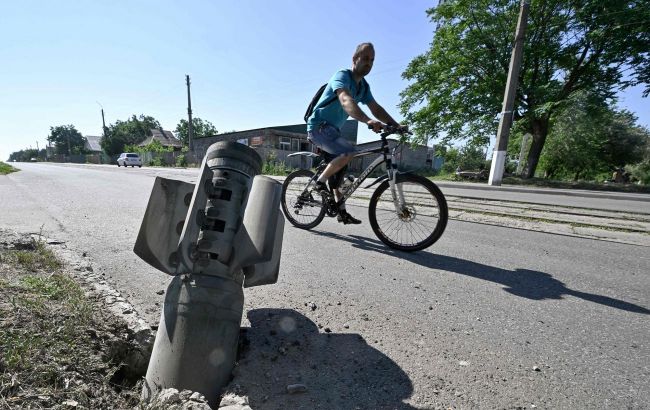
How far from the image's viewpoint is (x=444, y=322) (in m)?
1.83

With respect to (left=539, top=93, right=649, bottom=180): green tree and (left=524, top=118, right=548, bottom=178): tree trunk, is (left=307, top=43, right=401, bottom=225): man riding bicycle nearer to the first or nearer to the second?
(left=524, top=118, right=548, bottom=178): tree trunk

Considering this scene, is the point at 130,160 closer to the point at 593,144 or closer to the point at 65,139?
the point at 593,144

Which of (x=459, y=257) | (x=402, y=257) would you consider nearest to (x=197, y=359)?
(x=402, y=257)

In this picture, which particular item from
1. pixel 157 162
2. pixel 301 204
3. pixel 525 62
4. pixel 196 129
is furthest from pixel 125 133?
pixel 301 204

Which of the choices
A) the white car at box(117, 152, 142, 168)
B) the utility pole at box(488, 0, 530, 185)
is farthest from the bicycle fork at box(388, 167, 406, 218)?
the white car at box(117, 152, 142, 168)

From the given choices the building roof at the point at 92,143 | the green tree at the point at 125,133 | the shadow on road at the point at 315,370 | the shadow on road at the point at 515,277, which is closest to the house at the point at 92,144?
the building roof at the point at 92,143

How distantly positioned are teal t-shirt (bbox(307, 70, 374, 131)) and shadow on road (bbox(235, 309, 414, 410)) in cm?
250

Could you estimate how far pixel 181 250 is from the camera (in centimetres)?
145

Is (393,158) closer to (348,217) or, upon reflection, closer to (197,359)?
(348,217)

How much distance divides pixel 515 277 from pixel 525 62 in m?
24.8

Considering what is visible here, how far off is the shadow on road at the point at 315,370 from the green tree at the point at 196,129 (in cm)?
7387

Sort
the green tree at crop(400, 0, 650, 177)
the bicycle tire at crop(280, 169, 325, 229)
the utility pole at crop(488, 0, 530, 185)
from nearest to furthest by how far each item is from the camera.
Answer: the bicycle tire at crop(280, 169, 325, 229) < the utility pole at crop(488, 0, 530, 185) < the green tree at crop(400, 0, 650, 177)

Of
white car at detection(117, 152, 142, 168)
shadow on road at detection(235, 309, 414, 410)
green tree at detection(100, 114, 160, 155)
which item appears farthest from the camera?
green tree at detection(100, 114, 160, 155)

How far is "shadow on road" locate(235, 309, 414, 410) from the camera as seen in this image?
1241 mm
